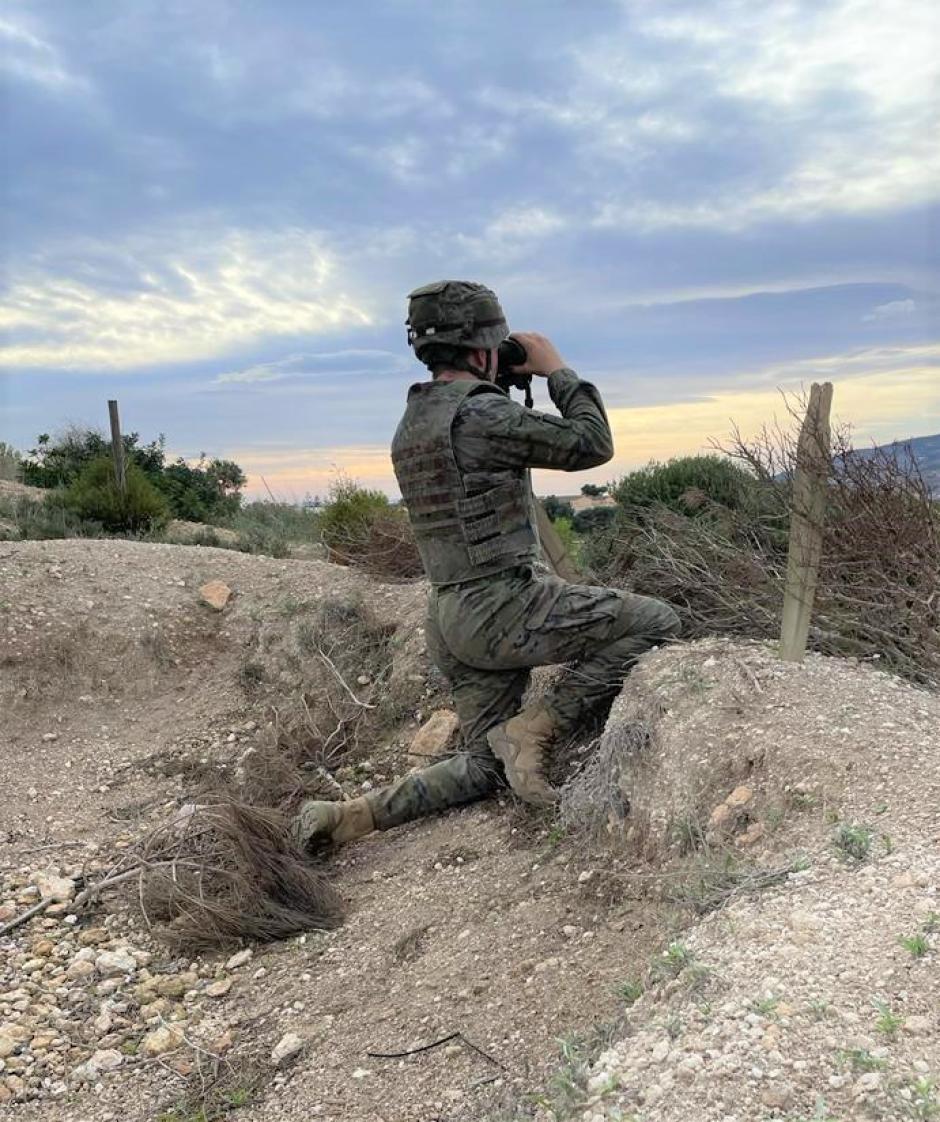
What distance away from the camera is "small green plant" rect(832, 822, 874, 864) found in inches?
96.3

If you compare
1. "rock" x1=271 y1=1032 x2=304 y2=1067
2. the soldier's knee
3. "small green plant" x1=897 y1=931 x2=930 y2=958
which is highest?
the soldier's knee

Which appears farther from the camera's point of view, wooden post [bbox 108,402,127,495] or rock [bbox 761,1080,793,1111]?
wooden post [bbox 108,402,127,495]

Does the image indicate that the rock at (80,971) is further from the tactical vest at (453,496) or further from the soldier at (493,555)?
the tactical vest at (453,496)

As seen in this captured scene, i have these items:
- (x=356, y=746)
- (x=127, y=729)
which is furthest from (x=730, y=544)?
(x=127, y=729)

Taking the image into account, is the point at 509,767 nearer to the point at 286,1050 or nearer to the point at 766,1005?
the point at 286,1050

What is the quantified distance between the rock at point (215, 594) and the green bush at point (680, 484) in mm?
3116

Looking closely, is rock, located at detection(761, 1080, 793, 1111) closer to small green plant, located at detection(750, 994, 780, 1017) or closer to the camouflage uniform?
small green plant, located at detection(750, 994, 780, 1017)

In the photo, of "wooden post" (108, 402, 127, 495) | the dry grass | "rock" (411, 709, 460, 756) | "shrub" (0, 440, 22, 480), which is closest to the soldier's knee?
"rock" (411, 709, 460, 756)

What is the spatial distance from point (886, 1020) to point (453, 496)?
248 centimetres

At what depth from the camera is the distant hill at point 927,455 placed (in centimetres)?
400

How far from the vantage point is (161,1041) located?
3000 mm

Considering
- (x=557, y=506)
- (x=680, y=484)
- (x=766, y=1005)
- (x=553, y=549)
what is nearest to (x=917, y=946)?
(x=766, y=1005)

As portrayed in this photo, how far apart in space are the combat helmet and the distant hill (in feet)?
5.43

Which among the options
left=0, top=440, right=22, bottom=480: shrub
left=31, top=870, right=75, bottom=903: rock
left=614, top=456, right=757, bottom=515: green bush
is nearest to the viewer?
left=31, top=870, right=75, bottom=903: rock
